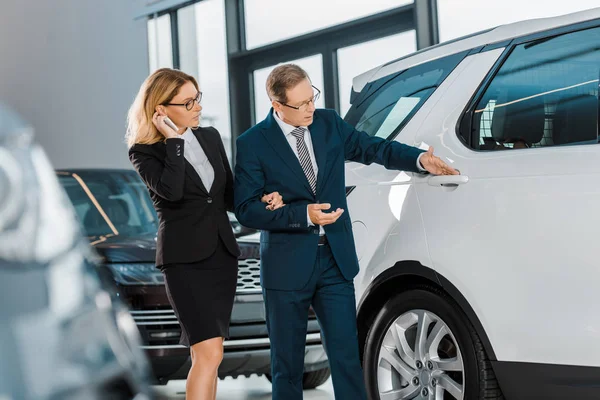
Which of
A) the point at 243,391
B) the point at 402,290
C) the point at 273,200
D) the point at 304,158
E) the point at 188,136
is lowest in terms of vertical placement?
the point at 243,391

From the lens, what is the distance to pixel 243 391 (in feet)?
18.4

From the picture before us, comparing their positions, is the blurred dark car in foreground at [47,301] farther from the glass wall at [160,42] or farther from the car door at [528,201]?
the glass wall at [160,42]

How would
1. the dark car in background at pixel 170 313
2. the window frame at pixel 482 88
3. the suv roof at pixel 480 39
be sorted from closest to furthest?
the suv roof at pixel 480 39 → the window frame at pixel 482 88 → the dark car in background at pixel 170 313

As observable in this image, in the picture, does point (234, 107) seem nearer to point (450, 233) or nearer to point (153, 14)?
point (153, 14)

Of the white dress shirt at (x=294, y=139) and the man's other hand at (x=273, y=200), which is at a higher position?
the white dress shirt at (x=294, y=139)

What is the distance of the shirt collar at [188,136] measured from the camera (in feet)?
11.0

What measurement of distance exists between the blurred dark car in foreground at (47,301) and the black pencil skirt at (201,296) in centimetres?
241

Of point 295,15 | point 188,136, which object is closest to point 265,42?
point 295,15

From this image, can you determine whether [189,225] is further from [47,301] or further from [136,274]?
[47,301]

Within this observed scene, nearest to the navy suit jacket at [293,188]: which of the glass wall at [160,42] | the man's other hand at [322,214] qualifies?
the man's other hand at [322,214]

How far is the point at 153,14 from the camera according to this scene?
10.5 meters

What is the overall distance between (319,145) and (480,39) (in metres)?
0.68

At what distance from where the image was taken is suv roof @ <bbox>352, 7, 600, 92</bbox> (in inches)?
117

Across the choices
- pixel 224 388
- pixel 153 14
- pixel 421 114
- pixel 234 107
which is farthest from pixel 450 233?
pixel 153 14
